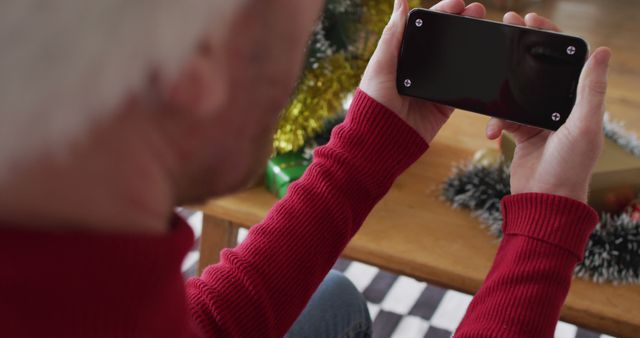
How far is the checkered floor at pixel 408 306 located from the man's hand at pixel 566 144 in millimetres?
613

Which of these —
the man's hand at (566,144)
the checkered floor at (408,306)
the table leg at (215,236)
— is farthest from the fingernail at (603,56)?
the checkered floor at (408,306)

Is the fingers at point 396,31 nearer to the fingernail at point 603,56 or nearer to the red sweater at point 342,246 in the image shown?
the red sweater at point 342,246

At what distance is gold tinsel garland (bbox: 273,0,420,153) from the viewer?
3.29 ft

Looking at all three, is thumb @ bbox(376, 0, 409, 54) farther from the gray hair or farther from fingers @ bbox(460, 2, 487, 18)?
the gray hair

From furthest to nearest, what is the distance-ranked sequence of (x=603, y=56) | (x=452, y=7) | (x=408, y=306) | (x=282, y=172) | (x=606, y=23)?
(x=606, y=23), (x=408, y=306), (x=282, y=172), (x=452, y=7), (x=603, y=56)

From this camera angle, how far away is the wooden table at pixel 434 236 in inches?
31.6

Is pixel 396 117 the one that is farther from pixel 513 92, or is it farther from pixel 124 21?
pixel 124 21

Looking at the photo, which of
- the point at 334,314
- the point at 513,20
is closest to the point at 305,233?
the point at 334,314

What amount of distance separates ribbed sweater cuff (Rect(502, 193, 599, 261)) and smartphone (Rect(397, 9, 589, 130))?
7cm

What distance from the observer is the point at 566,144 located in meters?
0.69

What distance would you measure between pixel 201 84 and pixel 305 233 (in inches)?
15.9

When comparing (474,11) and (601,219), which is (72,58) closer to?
(474,11)

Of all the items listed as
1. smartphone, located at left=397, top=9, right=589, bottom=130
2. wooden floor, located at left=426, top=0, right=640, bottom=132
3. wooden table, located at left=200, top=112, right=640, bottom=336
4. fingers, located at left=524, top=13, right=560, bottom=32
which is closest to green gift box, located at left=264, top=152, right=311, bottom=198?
wooden table, located at left=200, top=112, right=640, bottom=336

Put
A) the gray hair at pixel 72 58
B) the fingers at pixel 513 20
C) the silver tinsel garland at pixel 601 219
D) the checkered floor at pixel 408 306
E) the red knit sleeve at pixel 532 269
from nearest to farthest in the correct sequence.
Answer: the gray hair at pixel 72 58 < the red knit sleeve at pixel 532 269 < the fingers at pixel 513 20 < the silver tinsel garland at pixel 601 219 < the checkered floor at pixel 408 306
